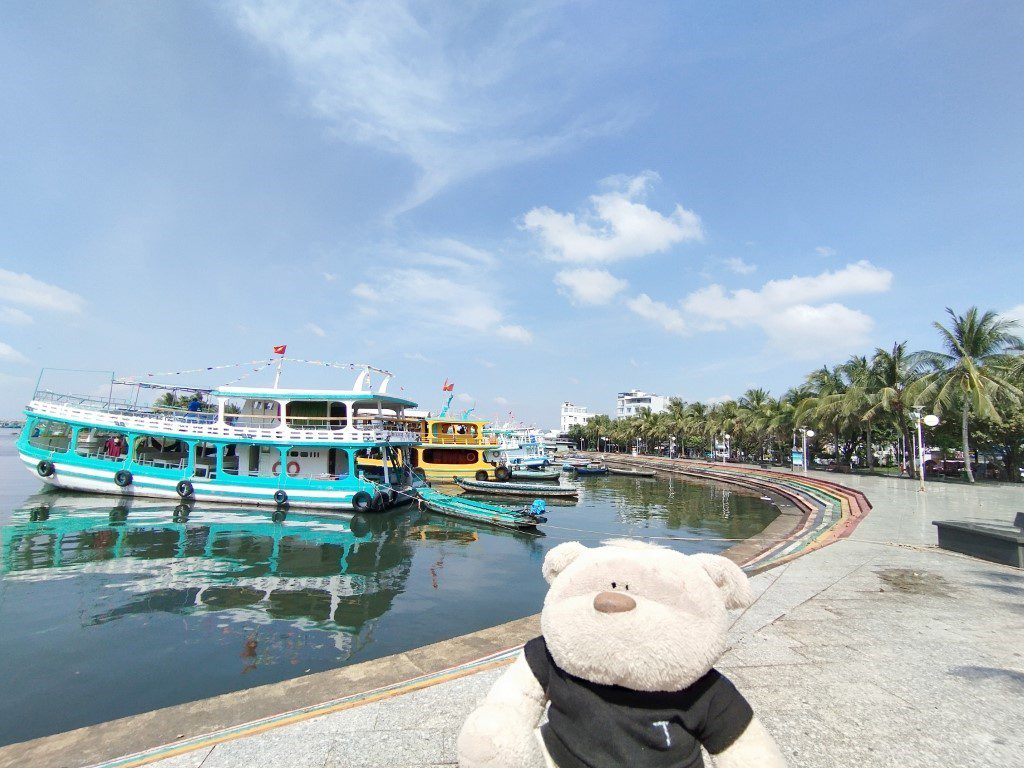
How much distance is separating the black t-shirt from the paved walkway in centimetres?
205

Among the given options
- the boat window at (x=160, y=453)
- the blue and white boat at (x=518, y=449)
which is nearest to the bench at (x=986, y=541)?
the boat window at (x=160, y=453)

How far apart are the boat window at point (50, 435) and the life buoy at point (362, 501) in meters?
14.7

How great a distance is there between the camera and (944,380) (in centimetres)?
2973

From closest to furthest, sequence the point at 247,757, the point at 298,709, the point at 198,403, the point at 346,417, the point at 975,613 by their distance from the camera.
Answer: the point at 247,757 → the point at 298,709 → the point at 975,613 → the point at 346,417 → the point at 198,403

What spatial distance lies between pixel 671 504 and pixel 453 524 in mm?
13861

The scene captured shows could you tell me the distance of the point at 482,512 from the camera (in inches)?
821

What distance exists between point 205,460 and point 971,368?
128 ft

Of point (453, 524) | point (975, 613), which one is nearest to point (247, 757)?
point (975, 613)

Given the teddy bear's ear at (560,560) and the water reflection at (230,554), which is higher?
the teddy bear's ear at (560,560)

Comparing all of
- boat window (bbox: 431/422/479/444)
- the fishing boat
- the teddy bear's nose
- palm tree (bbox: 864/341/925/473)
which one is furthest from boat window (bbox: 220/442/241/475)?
palm tree (bbox: 864/341/925/473)

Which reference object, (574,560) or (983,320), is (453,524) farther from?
(983,320)

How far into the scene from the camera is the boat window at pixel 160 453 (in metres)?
24.8

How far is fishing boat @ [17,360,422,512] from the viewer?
23.1 metres

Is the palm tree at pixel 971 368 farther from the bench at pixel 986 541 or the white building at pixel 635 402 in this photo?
the white building at pixel 635 402
